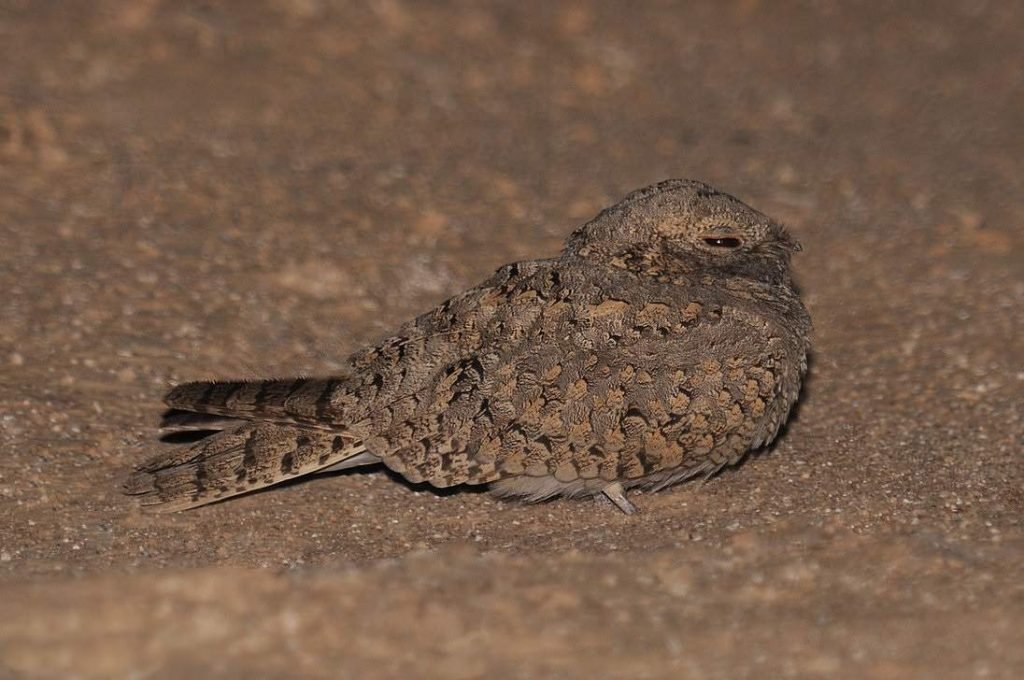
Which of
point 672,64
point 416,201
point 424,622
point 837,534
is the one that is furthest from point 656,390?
point 672,64

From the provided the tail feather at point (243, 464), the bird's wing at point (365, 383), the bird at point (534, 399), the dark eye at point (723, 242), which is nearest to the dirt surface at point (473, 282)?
the tail feather at point (243, 464)

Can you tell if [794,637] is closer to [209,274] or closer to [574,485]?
[574,485]

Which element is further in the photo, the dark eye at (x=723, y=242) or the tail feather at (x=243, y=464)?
the dark eye at (x=723, y=242)

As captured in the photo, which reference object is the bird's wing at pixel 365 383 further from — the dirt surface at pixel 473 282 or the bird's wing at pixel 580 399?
the dirt surface at pixel 473 282

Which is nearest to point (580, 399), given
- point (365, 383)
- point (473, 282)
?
point (365, 383)

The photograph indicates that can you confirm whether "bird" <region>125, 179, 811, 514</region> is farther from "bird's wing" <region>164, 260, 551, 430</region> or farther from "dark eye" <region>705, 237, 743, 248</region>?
"dark eye" <region>705, 237, 743, 248</region>

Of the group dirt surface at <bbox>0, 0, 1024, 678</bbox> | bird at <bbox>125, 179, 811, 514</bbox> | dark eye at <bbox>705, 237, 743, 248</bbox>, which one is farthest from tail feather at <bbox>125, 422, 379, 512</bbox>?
dark eye at <bbox>705, 237, 743, 248</bbox>

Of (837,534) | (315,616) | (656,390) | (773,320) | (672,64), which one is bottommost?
(315,616)
